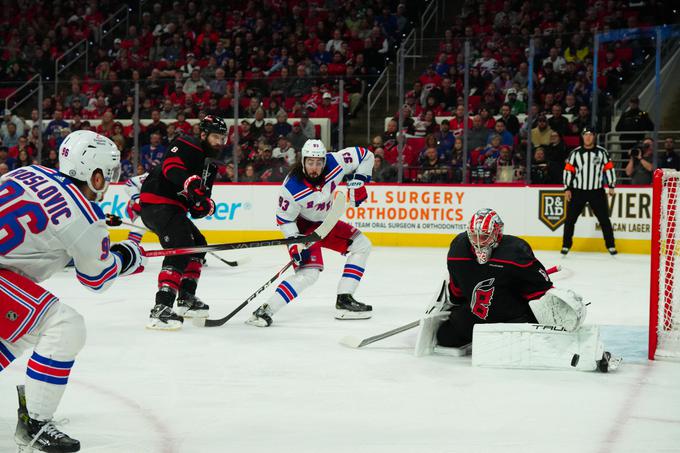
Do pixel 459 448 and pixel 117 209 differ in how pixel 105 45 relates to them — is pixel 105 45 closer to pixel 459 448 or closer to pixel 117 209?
pixel 117 209

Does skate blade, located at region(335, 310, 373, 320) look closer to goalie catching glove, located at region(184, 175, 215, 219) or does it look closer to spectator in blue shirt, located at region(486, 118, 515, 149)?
goalie catching glove, located at region(184, 175, 215, 219)

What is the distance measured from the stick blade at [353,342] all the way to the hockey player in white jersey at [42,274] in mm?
2042

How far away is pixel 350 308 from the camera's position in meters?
5.72

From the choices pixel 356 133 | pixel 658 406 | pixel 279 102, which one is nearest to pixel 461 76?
pixel 356 133

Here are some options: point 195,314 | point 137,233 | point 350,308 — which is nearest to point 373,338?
point 350,308

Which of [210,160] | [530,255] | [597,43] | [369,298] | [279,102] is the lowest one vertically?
[369,298]

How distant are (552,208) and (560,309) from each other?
6099mm

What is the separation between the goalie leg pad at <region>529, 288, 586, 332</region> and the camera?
3900 millimetres

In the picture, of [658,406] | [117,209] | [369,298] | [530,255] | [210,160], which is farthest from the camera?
[117,209]

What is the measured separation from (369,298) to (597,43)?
5056mm

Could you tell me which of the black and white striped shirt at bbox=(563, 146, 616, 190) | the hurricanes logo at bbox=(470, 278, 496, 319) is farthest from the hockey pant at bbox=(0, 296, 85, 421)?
the black and white striped shirt at bbox=(563, 146, 616, 190)

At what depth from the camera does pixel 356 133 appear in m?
10.4

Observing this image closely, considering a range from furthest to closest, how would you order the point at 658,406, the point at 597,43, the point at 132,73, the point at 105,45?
1. the point at 105,45
2. the point at 132,73
3. the point at 597,43
4. the point at 658,406

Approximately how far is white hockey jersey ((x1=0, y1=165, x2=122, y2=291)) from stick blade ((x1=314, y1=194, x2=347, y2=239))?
101 inches
